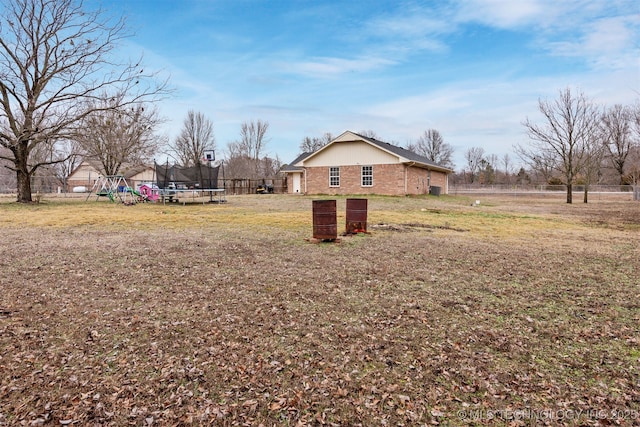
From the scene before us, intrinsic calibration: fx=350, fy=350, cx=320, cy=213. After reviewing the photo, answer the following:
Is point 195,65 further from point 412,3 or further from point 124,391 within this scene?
point 124,391

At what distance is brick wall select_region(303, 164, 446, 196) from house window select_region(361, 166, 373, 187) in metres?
0.23

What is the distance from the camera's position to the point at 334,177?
25750 mm

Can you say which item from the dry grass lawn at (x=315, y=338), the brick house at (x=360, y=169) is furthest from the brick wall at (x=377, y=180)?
the dry grass lawn at (x=315, y=338)

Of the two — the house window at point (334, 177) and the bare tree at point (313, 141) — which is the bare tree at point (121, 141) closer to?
the house window at point (334, 177)

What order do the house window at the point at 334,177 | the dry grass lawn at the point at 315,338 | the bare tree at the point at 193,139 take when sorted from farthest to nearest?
the bare tree at the point at 193,139, the house window at the point at 334,177, the dry grass lawn at the point at 315,338

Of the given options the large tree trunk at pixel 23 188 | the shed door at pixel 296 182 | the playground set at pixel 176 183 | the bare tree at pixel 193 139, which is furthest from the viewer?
the bare tree at pixel 193 139

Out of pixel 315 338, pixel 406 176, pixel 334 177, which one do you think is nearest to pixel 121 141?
pixel 334 177

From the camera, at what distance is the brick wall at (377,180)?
931 inches

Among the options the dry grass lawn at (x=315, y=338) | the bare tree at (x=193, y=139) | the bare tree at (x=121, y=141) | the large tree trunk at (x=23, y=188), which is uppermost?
the bare tree at (x=193, y=139)

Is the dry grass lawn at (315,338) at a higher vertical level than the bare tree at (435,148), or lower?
lower

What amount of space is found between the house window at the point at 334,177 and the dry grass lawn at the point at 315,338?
19936mm

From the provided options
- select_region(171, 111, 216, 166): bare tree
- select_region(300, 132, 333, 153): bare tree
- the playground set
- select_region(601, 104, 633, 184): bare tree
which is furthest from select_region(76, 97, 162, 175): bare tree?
select_region(601, 104, 633, 184): bare tree

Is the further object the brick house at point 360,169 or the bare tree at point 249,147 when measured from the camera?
the bare tree at point 249,147

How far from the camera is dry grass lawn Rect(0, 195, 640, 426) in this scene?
6.80 feet
